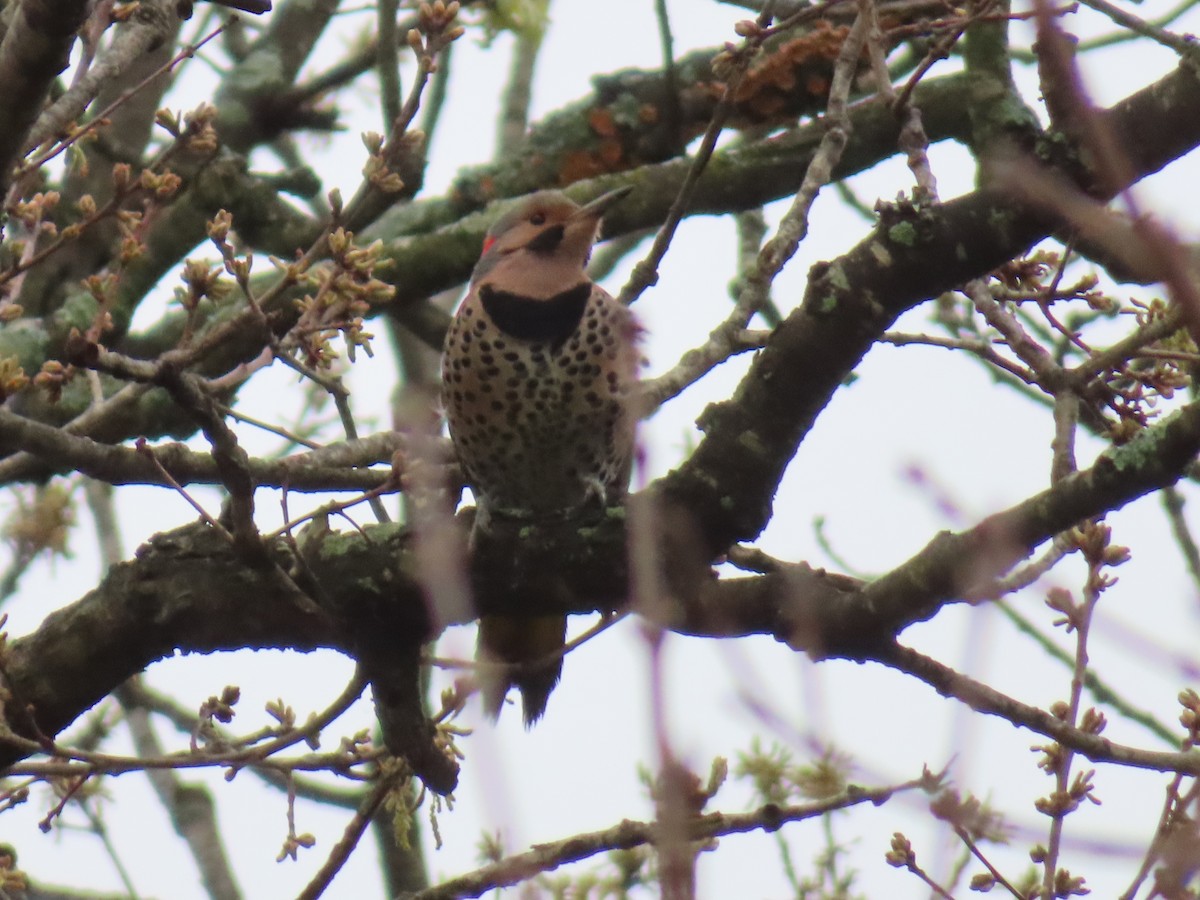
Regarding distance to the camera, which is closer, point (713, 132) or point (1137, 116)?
point (1137, 116)

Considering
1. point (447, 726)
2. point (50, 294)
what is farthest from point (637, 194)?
point (447, 726)

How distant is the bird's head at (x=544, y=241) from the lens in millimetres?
5064

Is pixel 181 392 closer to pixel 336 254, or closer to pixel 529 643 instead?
pixel 336 254

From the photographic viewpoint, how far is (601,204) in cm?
509

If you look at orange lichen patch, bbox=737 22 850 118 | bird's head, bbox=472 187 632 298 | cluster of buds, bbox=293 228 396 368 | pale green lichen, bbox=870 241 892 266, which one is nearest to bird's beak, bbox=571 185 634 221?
bird's head, bbox=472 187 632 298

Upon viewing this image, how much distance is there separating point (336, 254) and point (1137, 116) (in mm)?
1408

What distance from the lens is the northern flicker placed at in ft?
15.5

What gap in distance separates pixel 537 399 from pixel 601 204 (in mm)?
734

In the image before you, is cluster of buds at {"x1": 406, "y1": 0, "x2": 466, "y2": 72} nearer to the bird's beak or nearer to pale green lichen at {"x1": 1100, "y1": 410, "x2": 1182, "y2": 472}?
pale green lichen at {"x1": 1100, "y1": 410, "x2": 1182, "y2": 472}

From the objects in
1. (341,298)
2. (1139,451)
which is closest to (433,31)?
(341,298)

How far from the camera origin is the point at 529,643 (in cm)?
454

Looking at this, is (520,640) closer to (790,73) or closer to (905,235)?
(905,235)

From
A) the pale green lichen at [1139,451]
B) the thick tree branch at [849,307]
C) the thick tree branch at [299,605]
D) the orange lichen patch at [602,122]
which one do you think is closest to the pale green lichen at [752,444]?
the thick tree branch at [849,307]

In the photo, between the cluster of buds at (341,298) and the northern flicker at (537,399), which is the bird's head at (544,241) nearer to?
the northern flicker at (537,399)
